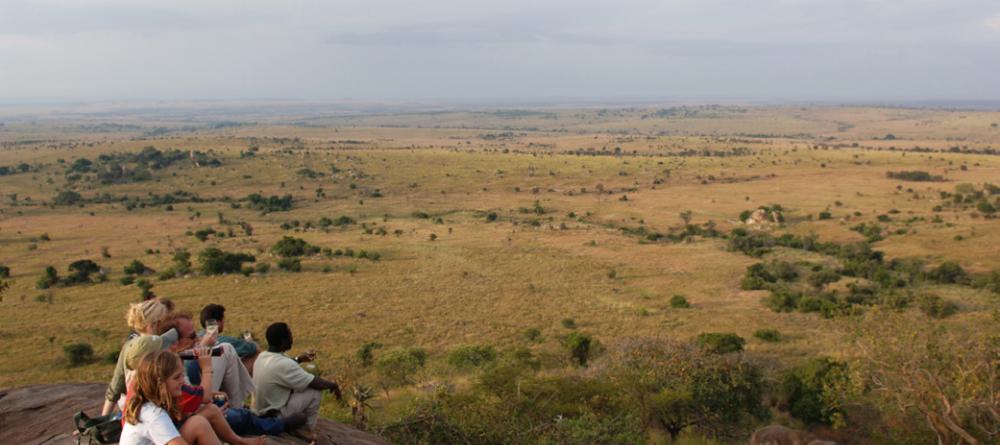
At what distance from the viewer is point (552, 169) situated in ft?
283

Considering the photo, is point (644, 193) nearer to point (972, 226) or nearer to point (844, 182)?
point (844, 182)

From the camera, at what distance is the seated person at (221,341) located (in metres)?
7.00

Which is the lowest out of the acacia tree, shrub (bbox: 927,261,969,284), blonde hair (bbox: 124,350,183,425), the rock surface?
shrub (bbox: 927,261,969,284)

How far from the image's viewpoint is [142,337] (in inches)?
250

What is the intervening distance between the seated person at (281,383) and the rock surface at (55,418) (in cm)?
38

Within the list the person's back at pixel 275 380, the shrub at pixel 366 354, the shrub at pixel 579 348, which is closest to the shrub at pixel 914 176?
the shrub at pixel 579 348

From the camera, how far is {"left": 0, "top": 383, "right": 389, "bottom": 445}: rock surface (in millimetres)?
8484

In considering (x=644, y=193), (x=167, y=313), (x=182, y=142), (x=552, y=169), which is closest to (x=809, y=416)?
(x=167, y=313)

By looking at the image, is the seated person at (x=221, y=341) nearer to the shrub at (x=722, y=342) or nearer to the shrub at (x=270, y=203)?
the shrub at (x=722, y=342)

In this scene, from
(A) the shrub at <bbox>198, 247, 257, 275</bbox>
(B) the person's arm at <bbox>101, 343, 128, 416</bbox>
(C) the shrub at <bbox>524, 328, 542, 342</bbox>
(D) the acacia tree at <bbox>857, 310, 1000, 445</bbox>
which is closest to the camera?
(B) the person's arm at <bbox>101, 343, 128, 416</bbox>

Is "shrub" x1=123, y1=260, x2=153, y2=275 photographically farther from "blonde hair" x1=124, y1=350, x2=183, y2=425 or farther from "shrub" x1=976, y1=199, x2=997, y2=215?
"shrub" x1=976, y1=199, x2=997, y2=215

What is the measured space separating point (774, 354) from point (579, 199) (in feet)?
153

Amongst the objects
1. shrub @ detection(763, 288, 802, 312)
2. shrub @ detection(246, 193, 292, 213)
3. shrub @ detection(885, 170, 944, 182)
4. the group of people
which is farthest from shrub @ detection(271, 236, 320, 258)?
shrub @ detection(885, 170, 944, 182)

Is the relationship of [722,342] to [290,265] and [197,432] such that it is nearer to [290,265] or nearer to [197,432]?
[197,432]
